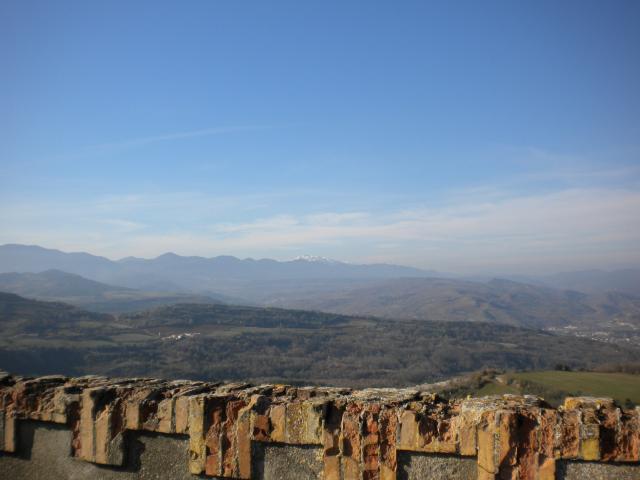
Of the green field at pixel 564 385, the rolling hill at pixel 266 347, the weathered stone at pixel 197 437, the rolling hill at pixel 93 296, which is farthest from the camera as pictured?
the rolling hill at pixel 93 296

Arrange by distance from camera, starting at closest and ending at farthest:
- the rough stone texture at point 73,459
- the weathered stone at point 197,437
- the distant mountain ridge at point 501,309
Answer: the weathered stone at point 197,437
the rough stone texture at point 73,459
the distant mountain ridge at point 501,309

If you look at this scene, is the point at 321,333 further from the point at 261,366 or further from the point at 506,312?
the point at 506,312

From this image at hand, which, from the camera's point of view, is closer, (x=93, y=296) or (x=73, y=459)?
(x=73, y=459)

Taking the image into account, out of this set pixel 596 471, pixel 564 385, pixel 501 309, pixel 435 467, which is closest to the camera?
pixel 596 471

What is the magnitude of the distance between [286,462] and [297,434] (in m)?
0.28

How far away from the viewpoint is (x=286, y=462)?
13.3ft

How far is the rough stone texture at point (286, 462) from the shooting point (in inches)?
157

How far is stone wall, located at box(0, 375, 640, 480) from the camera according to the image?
351 centimetres

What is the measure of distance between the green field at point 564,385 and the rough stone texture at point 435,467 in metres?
23.5

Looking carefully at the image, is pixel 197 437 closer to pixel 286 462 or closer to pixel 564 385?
pixel 286 462

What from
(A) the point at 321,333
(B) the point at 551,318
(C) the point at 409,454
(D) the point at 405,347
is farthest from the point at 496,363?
(B) the point at 551,318

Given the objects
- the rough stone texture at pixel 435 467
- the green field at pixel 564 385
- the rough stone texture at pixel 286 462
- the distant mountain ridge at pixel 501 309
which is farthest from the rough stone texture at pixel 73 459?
the distant mountain ridge at pixel 501 309

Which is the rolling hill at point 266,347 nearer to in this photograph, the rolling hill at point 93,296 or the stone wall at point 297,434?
the stone wall at point 297,434

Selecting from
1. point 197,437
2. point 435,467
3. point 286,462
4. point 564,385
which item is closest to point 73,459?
point 197,437
